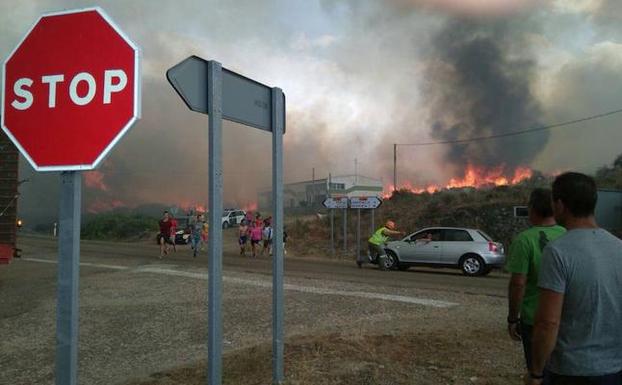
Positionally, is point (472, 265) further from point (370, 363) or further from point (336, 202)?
point (370, 363)

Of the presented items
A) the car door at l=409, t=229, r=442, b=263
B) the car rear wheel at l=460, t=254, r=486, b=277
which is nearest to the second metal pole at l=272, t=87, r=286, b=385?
the car rear wheel at l=460, t=254, r=486, b=277

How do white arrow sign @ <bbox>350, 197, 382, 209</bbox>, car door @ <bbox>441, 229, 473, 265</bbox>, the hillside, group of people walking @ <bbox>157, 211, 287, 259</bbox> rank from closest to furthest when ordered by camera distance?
car door @ <bbox>441, 229, 473, 265</bbox>
group of people walking @ <bbox>157, 211, 287, 259</bbox>
white arrow sign @ <bbox>350, 197, 382, 209</bbox>
the hillside

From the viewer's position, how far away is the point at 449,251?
17891 millimetres

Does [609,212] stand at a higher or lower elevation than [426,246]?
higher

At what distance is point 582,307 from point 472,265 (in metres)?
15.5

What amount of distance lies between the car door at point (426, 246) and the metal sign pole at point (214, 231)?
49.7ft

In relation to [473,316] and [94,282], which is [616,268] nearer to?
[473,316]

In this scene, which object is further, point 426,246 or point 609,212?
point 609,212

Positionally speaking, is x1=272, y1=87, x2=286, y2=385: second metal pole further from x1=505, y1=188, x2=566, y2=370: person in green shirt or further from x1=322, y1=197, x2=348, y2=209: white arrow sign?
x1=322, y1=197, x2=348, y2=209: white arrow sign

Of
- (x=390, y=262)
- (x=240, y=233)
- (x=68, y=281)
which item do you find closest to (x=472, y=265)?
(x=390, y=262)

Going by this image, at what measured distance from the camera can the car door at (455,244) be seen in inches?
695

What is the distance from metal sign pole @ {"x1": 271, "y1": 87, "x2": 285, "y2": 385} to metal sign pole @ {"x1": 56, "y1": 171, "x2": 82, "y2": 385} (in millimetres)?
2524

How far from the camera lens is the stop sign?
225 centimetres

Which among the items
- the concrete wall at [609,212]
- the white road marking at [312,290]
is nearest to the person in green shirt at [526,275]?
the white road marking at [312,290]
